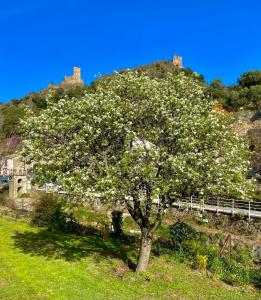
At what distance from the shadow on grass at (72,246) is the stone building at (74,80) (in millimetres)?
138818

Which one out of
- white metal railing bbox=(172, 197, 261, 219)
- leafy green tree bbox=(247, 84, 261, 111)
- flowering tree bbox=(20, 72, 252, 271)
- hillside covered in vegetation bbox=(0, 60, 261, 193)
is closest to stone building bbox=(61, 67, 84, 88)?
hillside covered in vegetation bbox=(0, 60, 261, 193)

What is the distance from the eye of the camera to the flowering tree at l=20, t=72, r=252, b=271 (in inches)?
684

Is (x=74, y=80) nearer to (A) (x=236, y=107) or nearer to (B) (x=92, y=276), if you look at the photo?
(A) (x=236, y=107)

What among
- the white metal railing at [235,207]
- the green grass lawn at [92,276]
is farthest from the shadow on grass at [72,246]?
the white metal railing at [235,207]

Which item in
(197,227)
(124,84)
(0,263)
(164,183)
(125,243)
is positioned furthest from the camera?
(197,227)

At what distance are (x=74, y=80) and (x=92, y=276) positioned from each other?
159181 mm

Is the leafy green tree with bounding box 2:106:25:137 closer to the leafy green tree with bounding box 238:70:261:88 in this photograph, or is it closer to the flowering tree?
the leafy green tree with bounding box 238:70:261:88

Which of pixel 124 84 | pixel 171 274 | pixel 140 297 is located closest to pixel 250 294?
pixel 171 274

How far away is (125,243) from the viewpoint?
2794 cm

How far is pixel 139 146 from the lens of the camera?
1816 cm

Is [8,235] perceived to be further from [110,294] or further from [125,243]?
[110,294]

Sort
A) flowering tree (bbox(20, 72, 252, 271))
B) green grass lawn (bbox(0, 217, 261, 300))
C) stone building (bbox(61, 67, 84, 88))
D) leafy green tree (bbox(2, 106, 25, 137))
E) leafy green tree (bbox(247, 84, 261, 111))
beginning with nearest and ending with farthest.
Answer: flowering tree (bbox(20, 72, 252, 271)), green grass lawn (bbox(0, 217, 261, 300)), leafy green tree (bbox(247, 84, 261, 111)), leafy green tree (bbox(2, 106, 25, 137)), stone building (bbox(61, 67, 84, 88))

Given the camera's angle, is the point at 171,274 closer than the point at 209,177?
No

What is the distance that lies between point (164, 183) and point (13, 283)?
899cm
